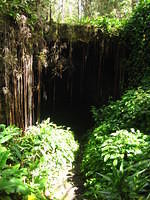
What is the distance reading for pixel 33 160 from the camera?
3.96 m

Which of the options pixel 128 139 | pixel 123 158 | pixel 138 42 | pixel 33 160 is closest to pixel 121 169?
pixel 123 158

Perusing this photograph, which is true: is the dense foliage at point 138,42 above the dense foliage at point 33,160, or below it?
above

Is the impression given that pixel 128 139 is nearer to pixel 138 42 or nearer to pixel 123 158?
pixel 123 158

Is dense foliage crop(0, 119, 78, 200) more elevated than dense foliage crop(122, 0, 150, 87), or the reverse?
dense foliage crop(122, 0, 150, 87)

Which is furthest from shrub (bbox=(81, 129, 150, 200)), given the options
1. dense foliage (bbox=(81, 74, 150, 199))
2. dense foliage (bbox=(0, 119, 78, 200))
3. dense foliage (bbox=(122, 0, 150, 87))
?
dense foliage (bbox=(122, 0, 150, 87))

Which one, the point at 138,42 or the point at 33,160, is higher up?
the point at 138,42

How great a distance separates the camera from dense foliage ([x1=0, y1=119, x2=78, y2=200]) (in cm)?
300

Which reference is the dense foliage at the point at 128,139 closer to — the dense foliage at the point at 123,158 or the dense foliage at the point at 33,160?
the dense foliage at the point at 123,158

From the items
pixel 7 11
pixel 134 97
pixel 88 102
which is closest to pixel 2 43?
pixel 7 11

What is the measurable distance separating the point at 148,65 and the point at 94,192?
143 inches

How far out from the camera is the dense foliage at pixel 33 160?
3.00 metres

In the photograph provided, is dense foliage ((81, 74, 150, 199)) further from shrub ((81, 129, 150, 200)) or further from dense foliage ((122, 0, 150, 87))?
dense foliage ((122, 0, 150, 87))

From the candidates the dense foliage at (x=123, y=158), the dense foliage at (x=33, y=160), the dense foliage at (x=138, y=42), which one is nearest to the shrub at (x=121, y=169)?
the dense foliage at (x=123, y=158)

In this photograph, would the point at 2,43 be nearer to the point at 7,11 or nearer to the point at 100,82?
the point at 7,11
